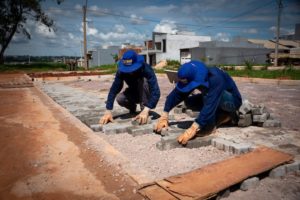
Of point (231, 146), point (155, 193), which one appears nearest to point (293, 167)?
point (231, 146)

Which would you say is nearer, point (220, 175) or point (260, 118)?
point (220, 175)

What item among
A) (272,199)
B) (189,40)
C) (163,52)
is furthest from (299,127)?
(189,40)

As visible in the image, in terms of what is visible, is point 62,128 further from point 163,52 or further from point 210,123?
point 163,52

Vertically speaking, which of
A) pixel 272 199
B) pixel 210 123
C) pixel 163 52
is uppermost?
pixel 163 52

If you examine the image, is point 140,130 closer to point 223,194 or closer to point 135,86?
point 135,86

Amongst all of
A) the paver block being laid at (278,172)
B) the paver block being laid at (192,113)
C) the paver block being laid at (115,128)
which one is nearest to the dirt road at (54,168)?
the paver block being laid at (115,128)

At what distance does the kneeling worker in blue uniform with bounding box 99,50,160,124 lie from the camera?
4.19 metres

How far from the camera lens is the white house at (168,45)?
1644 inches

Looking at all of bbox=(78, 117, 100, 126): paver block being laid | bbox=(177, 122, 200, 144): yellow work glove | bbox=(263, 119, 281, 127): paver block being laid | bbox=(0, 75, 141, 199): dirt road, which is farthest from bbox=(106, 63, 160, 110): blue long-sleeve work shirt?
bbox=(263, 119, 281, 127): paver block being laid

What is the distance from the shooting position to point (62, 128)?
14.5ft

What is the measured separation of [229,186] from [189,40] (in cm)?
4419

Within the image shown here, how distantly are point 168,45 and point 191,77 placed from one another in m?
39.4

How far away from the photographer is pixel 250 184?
2350 millimetres

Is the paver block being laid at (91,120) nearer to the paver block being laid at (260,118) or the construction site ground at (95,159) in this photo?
the construction site ground at (95,159)
